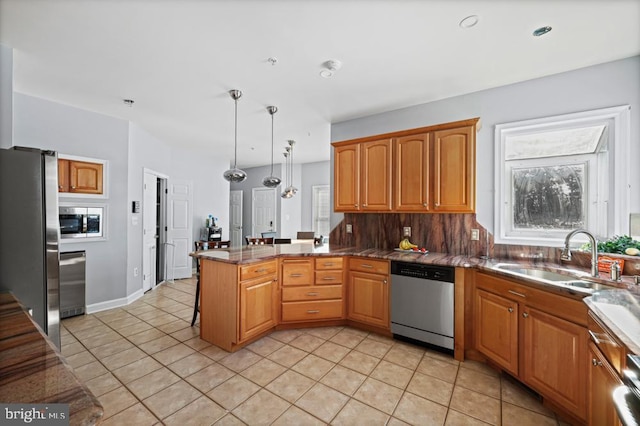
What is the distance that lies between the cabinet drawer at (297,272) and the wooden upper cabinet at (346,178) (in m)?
0.91

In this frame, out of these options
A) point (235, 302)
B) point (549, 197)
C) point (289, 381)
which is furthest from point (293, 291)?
point (549, 197)

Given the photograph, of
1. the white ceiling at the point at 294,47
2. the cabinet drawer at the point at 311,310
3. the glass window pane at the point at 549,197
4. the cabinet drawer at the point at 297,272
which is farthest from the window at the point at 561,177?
the cabinet drawer at the point at 297,272

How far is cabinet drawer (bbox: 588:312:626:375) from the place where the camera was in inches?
41.9

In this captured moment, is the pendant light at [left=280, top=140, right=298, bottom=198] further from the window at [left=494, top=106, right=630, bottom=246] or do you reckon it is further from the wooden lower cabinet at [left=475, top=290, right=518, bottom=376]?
the wooden lower cabinet at [left=475, top=290, right=518, bottom=376]

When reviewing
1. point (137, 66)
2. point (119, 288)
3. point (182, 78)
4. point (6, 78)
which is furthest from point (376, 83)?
point (119, 288)

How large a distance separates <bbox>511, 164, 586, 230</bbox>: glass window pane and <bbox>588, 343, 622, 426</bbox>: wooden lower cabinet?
5.45ft

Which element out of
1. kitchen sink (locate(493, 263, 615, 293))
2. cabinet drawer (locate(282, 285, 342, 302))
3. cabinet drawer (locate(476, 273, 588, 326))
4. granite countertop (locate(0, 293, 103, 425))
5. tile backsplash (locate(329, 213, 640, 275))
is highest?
tile backsplash (locate(329, 213, 640, 275))

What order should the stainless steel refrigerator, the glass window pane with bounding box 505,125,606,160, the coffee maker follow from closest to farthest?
the stainless steel refrigerator < the glass window pane with bounding box 505,125,606,160 < the coffee maker

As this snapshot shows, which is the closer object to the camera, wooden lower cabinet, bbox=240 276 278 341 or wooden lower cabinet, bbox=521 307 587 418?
wooden lower cabinet, bbox=521 307 587 418

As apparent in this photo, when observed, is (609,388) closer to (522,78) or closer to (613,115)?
(613,115)

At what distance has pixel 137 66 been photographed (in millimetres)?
2475

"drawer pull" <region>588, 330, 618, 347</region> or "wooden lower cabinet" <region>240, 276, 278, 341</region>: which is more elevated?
"drawer pull" <region>588, 330, 618, 347</region>

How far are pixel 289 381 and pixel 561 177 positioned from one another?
3168 millimetres

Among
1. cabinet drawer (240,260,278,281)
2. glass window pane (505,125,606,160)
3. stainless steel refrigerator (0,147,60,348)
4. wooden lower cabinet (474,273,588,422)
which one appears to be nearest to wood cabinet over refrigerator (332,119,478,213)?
glass window pane (505,125,606,160)
